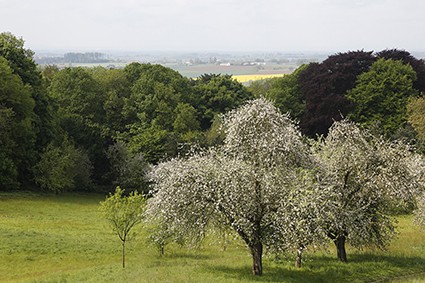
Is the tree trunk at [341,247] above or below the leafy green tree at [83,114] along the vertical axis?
below

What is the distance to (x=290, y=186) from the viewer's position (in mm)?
26203

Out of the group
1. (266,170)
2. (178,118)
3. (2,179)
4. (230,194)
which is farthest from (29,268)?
(178,118)

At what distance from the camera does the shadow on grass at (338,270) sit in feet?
90.0

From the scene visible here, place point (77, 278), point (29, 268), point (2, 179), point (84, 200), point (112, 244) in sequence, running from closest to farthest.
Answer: point (77, 278)
point (29, 268)
point (112, 244)
point (2, 179)
point (84, 200)

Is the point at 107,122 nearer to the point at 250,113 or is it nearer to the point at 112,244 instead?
the point at 112,244

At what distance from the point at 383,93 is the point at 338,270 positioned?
4783cm

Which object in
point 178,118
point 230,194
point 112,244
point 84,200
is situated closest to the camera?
point 230,194

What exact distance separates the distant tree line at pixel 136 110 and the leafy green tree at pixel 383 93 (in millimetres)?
154

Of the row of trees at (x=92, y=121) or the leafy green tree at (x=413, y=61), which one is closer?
the row of trees at (x=92, y=121)

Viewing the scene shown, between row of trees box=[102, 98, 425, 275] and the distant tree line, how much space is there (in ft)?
90.3

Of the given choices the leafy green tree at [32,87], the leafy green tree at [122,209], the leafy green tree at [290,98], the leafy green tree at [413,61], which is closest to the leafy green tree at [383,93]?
the leafy green tree at [413,61]

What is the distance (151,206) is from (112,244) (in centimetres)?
1073

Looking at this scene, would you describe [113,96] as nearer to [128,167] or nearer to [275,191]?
[128,167]

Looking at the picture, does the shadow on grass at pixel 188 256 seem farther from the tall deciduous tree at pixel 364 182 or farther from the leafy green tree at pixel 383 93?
the leafy green tree at pixel 383 93
